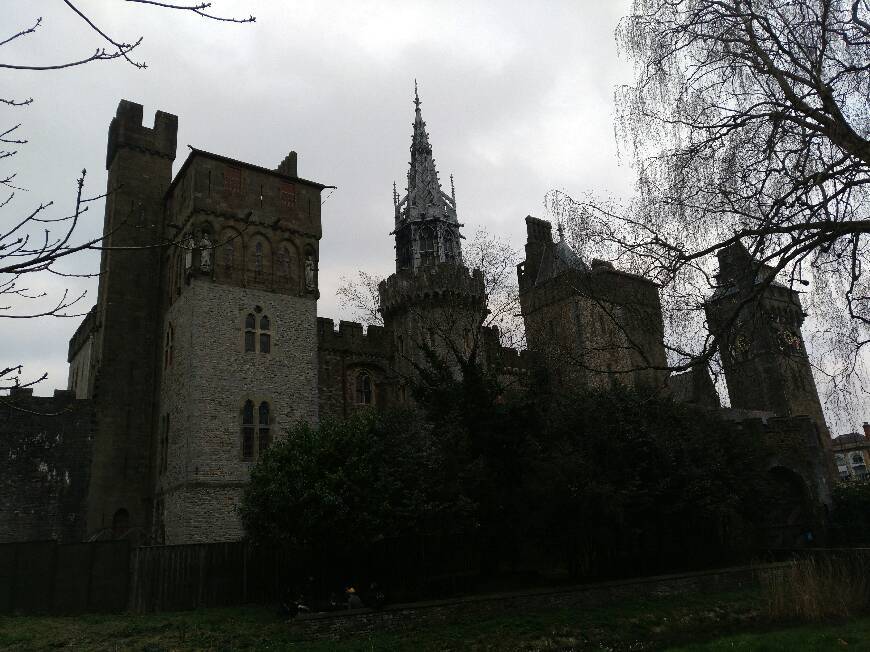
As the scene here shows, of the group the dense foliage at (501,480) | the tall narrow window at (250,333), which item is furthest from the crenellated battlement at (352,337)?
the dense foliage at (501,480)

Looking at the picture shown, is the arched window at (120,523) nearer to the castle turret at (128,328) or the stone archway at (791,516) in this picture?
the castle turret at (128,328)

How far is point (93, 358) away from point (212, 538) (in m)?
10.6

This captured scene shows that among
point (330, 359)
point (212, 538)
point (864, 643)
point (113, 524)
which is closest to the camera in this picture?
point (864, 643)

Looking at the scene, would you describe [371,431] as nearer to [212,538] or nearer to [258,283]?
[212,538]

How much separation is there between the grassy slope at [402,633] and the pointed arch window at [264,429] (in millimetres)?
7696

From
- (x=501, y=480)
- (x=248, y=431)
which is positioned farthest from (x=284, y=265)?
(x=501, y=480)

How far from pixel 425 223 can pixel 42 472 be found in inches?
781

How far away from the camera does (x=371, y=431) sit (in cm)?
1850

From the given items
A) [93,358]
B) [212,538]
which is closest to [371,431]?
[212,538]

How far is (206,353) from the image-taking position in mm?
23953

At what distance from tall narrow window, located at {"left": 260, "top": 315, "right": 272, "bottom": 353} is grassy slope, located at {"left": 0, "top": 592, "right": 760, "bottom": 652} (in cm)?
1058

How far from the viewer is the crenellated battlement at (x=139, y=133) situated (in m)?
28.6

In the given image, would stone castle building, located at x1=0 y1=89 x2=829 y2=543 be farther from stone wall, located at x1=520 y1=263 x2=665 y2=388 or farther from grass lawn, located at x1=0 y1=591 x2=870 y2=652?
grass lawn, located at x1=0 y1=591 x2=870 y2=652

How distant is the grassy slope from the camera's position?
44.0 ft
